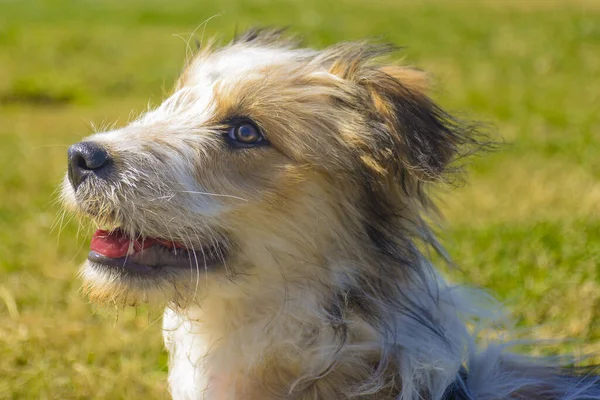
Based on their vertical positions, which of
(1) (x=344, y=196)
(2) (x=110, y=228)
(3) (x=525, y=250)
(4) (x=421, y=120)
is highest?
(4) (x=421, y=120)

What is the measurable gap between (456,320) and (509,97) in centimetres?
672

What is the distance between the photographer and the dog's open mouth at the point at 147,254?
9.45 ft

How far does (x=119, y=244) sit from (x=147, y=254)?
10 centimetres

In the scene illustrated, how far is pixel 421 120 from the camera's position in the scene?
2908 mm

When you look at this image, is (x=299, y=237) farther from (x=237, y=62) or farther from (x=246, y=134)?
(x=237, y=62)

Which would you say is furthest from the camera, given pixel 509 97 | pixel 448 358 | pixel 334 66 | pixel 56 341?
pixel 509 97

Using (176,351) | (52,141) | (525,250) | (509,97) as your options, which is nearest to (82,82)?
(52,141)

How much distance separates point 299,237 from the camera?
9.49 ft

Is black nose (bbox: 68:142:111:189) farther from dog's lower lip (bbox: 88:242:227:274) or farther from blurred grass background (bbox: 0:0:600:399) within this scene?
blurred grass background (bbox: 0:0:600:399)

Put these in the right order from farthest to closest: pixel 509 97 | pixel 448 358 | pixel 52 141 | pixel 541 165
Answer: pixel 509 97 → pixel 52 141 → pixel 541 165 → pixel 448 358

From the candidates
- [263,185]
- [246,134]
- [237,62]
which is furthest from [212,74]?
[263,185]

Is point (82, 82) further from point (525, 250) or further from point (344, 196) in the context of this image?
point (344, 196)

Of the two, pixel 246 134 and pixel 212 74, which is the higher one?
pixel 212 74

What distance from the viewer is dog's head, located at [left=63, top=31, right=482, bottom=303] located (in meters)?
2.85
